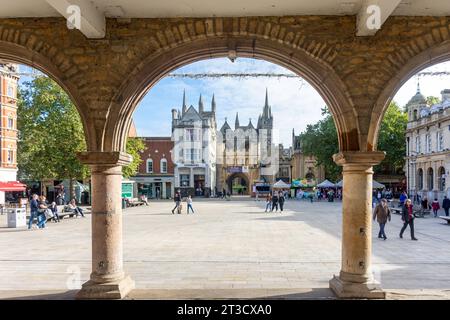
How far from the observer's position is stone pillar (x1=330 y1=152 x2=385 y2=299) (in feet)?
16.8

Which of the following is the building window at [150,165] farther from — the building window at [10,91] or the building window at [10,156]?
the building window at [10,91]

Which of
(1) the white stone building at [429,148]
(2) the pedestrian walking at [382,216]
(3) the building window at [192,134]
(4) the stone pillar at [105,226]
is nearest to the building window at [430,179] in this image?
(1) the white stone building at [429,148]

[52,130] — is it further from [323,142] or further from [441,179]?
[441,179]

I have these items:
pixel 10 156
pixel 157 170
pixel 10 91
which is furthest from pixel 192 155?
pixel 10 91

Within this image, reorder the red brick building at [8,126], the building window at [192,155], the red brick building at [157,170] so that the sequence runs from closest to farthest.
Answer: the red brick building at [8,126] < the building window at [192,155] < the red brick building at [157,170]

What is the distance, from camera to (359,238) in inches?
204

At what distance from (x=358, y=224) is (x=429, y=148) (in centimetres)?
3127

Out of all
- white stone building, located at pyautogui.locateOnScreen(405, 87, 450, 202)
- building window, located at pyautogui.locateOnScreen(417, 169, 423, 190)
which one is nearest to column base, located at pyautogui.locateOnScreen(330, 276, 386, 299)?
white stone building, located at pyautogui.locateOnScreen(405, 87, 450, 202)

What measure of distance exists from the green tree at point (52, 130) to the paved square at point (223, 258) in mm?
11666

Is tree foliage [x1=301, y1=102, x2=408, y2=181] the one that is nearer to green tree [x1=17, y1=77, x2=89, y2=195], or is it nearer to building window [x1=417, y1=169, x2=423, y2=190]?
building window [x1=417, y1=169, x2=423, y2=190]

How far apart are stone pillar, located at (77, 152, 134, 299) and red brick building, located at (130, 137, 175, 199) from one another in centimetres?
4061

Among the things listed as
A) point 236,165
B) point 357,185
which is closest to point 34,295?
point 357,185

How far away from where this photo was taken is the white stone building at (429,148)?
2945 centimetres
